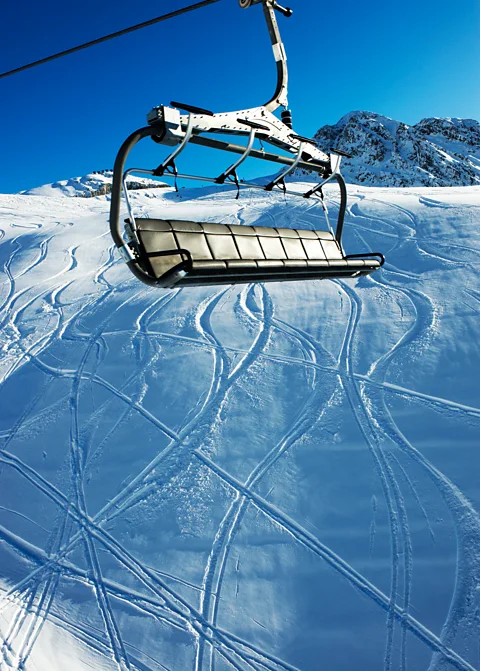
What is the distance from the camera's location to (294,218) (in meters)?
12.6

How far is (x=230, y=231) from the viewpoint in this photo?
3303mm

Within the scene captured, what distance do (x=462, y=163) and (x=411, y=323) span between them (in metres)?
112

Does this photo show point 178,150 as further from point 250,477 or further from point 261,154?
point 250,477

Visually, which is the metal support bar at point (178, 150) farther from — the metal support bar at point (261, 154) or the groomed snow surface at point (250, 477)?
the groomed snow surface at point (250, 477)

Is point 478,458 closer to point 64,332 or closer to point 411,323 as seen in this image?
point 411,323

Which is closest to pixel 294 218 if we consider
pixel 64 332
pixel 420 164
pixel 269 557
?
pixel 64 332

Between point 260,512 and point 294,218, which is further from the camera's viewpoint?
point 294,218

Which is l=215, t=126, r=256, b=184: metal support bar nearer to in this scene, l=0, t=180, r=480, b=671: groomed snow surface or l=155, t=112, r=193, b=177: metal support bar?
l=155, t=112, r=193, b=177: metal support bar

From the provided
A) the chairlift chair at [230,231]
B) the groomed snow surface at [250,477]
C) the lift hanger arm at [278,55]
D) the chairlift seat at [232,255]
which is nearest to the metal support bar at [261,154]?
the chairlift chair at [230,231]

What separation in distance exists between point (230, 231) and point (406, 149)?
11296 cm

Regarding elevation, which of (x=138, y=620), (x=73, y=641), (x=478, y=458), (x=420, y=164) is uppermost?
(x=420, y=164)

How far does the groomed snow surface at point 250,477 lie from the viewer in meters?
4.64

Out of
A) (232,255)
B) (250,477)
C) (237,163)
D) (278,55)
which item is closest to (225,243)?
(232,255)

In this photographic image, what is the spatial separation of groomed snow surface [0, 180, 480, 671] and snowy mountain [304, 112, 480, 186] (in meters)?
86.6
